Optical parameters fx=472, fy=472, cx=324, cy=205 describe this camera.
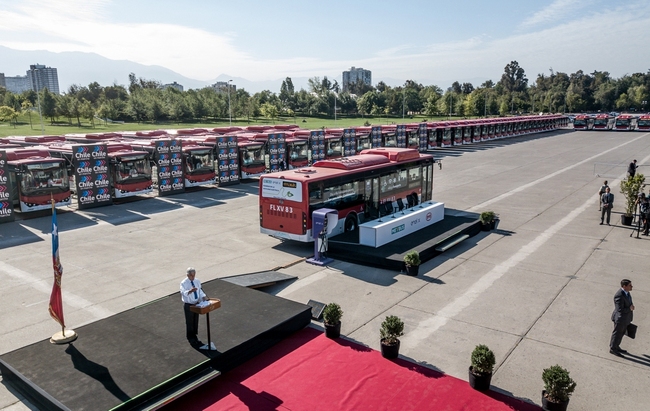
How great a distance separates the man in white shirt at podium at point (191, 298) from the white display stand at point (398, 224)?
8.08m

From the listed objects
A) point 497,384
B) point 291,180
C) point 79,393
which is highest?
point 291,180

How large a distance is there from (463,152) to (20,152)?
41400 mm

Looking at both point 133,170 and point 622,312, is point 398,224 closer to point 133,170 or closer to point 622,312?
point 622,312

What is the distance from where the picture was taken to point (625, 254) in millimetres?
16344

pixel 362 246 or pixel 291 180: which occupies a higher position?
pixel 291 180

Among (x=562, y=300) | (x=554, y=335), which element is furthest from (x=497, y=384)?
(x=562, y=300)

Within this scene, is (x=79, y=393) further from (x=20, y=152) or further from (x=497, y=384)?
(x=20, y=152)

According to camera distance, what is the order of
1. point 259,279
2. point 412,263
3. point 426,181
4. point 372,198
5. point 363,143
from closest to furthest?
1. point 259,279
2. point 412,263
3. point 372,198
4. point 426,181
5. point 363,143

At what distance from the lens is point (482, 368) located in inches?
328

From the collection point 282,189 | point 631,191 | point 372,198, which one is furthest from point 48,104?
point 631,191

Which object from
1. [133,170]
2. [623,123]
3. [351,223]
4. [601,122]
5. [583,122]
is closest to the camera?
[351,223]

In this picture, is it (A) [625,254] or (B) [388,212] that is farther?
(B) [388,212]

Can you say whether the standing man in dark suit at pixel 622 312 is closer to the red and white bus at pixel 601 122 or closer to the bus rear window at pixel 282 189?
the bus rear window at pixel 282 189

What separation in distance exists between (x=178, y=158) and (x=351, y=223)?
15.5 meters
